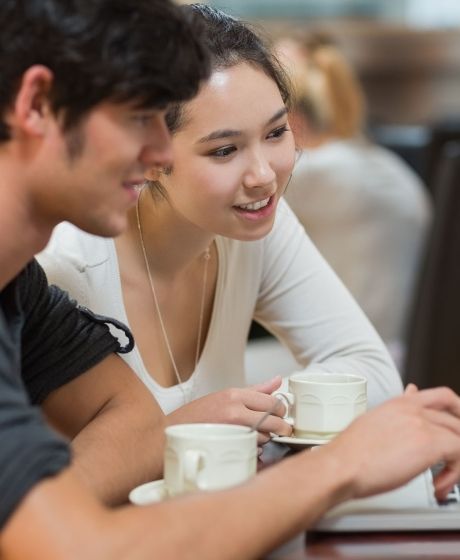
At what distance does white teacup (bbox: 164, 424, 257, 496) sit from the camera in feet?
3.42

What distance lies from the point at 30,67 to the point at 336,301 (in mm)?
893

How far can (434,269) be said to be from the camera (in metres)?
2.87

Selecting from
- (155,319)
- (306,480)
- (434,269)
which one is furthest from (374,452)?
(434,269)

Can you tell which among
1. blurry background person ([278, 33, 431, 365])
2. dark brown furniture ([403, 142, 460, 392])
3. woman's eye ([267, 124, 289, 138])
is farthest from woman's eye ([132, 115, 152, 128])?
blurry background person ([278, 33, 431, 365])

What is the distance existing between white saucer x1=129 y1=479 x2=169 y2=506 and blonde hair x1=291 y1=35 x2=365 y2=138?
8.12 ft

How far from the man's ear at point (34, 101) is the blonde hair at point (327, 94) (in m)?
2.49

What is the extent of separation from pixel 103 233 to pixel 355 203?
237 centimetres

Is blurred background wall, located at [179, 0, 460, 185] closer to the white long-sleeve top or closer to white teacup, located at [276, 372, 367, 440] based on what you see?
the white long-sleeve top

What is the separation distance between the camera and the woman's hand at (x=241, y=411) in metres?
1.29

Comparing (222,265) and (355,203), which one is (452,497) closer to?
(222,265)

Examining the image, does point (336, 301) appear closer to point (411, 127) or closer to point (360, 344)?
point (360, 344)

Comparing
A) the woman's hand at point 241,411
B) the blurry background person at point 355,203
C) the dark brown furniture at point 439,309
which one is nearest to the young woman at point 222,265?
the woman's hand at point 241,411

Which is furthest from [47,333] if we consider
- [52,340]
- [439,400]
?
[439,400]

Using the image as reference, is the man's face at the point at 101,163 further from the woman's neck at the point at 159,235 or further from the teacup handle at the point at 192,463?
the woman's neck at the point at 159,235
